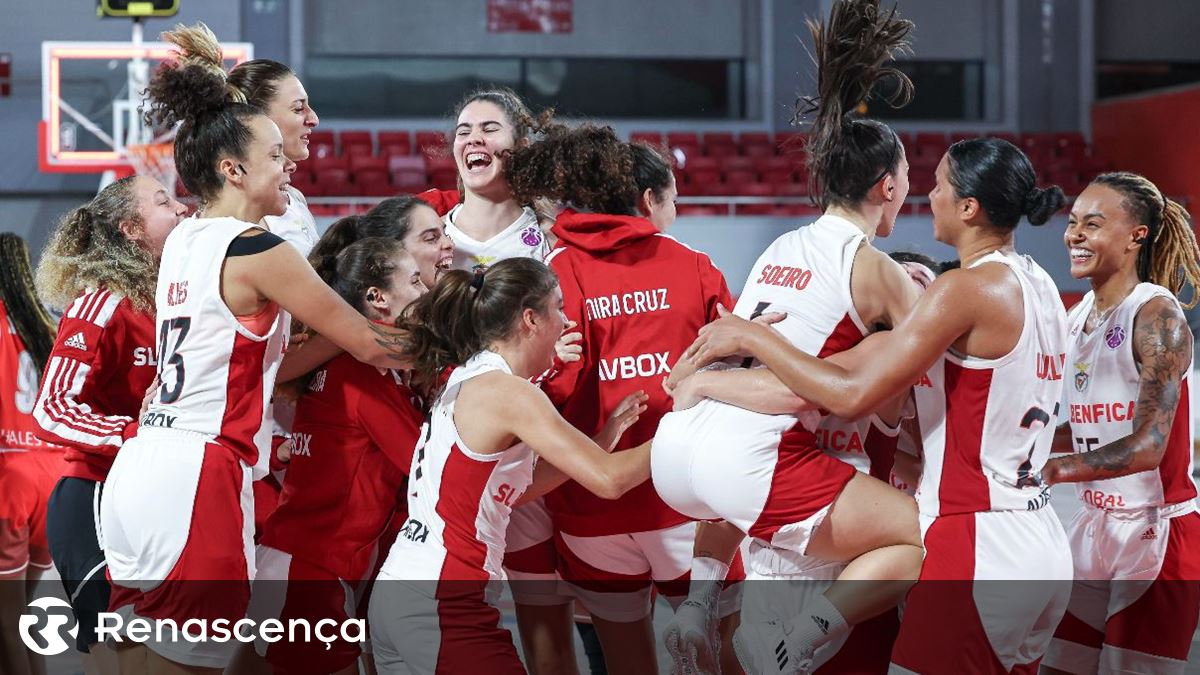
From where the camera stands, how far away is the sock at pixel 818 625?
3.29 metres

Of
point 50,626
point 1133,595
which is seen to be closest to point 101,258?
point 50,626

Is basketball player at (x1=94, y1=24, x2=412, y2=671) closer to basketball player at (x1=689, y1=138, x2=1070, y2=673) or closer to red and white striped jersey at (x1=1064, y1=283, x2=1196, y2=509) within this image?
basketball player at (x1=689, y1=138, x2=1070, y2=673)

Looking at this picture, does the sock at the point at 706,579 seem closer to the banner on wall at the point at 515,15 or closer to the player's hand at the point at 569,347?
the player's hand at the point at 569,347

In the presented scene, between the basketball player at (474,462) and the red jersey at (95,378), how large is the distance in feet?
3.41

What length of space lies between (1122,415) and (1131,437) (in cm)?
22

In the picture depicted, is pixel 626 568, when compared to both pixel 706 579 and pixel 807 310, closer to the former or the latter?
pixel 706 579

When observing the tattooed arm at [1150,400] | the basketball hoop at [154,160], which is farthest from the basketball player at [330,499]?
the basketball hoop at [154,160]

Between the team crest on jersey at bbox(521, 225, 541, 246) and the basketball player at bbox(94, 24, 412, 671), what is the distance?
3.98ft

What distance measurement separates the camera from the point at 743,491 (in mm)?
3359

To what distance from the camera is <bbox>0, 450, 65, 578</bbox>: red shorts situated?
17.3 feet

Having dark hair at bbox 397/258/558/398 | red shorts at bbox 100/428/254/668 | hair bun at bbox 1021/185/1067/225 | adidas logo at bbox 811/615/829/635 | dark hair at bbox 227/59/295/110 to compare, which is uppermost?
dark hair at bbox 227/59/295/110

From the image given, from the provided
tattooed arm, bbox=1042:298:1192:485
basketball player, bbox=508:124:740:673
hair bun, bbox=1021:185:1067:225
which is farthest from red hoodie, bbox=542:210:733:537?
tattooed arm, bbox=1042:298:1192:485

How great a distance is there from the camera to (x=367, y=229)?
14.0 ft

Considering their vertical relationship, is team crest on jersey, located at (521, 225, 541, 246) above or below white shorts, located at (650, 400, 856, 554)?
above
